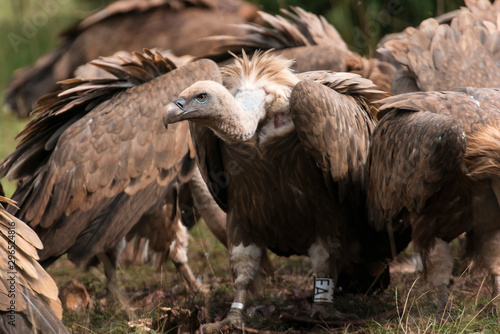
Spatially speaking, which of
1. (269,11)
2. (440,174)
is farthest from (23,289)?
(269,11)

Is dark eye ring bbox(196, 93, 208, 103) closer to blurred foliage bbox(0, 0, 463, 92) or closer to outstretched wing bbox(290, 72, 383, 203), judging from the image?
outstretched wing bbox(290, 72, 383, 203)

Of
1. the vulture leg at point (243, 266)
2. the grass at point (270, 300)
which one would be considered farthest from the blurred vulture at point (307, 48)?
the vulture leg at point (243, 266)

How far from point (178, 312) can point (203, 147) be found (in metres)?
0.97

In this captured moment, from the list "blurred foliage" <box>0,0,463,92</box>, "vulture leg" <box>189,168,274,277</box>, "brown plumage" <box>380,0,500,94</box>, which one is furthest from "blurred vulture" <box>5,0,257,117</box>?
"vulture leg" <box>189,168,274,277</box>

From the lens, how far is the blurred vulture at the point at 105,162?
5230 mm

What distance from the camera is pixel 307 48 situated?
21.1 feet

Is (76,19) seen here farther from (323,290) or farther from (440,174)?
(440,174)

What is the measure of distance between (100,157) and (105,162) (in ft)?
0.15

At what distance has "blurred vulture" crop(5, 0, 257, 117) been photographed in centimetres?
878

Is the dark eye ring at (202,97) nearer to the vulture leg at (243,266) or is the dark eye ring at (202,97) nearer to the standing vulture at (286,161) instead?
the standing vulture at (286,161)

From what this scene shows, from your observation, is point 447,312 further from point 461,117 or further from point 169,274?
point 169,274

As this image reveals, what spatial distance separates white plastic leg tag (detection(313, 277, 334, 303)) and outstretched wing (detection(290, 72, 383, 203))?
564 mm

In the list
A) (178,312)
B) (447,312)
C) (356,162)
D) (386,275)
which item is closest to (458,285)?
(386,275)

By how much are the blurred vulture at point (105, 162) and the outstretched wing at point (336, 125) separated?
1.06 m
